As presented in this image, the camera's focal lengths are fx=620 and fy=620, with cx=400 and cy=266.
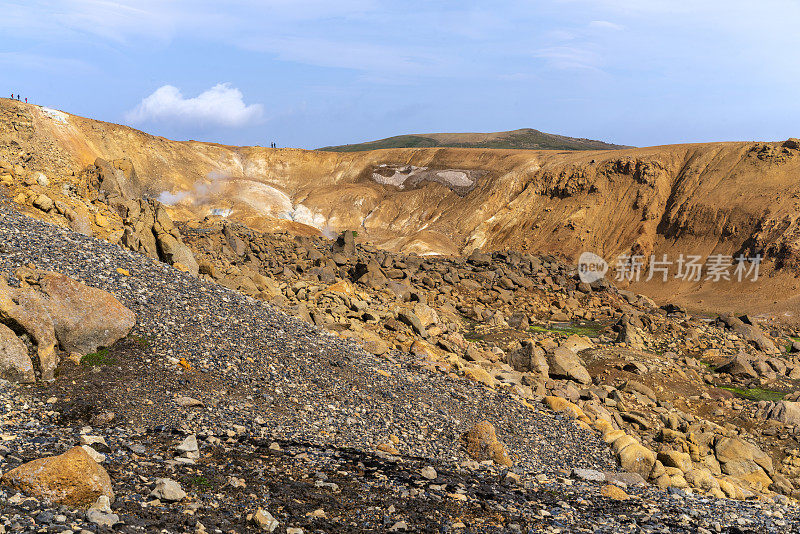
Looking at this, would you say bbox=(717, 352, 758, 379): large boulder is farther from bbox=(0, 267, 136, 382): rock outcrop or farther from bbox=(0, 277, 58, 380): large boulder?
bbox=(0, 277, 58, 380): large boulder

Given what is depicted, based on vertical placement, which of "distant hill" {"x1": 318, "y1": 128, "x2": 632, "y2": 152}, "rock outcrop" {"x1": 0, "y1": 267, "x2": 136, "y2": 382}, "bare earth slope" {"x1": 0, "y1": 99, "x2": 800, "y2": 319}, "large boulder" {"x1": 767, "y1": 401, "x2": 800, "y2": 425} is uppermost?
"distant hill" {"x1": 318, "y1": 128, "x2": 632, "y2": 152}

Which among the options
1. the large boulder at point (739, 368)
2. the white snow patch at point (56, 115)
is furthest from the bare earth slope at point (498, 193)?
the large boulder at point (739, 368)

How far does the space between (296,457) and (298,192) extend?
5940cm

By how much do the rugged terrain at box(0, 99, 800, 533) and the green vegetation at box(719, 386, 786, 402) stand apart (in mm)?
214

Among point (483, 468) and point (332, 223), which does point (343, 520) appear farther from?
point (332, 223)

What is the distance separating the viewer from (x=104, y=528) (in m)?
6.49

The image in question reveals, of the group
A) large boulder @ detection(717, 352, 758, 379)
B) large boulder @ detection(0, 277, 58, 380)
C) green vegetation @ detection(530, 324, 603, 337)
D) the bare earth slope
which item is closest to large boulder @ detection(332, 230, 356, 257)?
green vegetation @ detection(530, 324, 603, 337)

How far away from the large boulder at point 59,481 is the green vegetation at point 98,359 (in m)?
4.54

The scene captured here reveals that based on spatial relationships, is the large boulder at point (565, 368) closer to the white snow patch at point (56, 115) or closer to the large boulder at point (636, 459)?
the large boulder at point (636, 459)

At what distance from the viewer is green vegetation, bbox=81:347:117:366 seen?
1127 cm

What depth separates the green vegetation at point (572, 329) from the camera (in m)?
31.8

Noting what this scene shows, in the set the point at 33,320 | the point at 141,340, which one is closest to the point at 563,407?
the point at 141,340

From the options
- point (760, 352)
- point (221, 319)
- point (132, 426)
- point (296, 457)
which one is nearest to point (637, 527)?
point (296, 457)

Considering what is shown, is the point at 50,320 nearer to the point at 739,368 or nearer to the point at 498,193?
the point at 739,368
